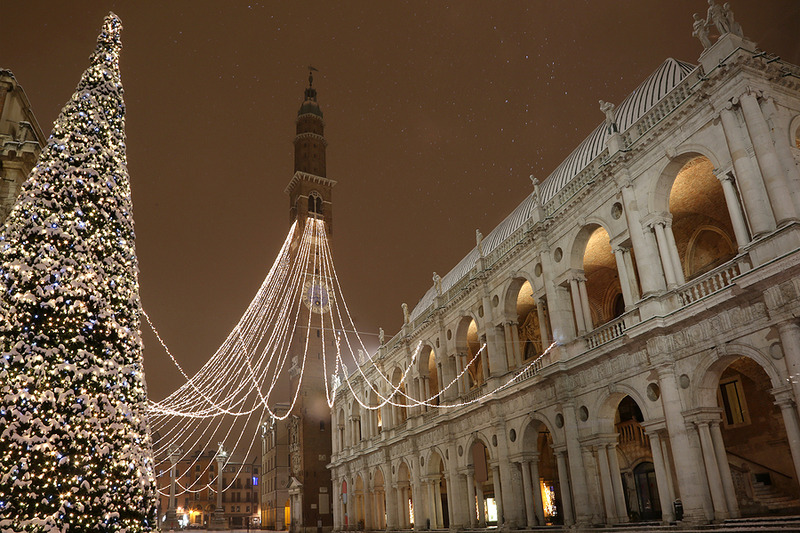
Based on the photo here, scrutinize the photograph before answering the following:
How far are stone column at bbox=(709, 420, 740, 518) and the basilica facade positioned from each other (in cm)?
5

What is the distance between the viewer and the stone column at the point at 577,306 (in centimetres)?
2267

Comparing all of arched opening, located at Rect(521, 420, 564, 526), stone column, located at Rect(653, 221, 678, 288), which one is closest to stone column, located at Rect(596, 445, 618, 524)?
arched opening, located at Rect(521, 420, 564, 526)

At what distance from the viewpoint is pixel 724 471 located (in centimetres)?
1611

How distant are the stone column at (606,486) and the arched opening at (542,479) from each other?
2693 millimetres

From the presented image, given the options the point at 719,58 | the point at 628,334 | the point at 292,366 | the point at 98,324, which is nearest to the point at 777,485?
the point at 628,334

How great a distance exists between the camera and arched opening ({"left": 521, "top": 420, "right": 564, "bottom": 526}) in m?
24.9

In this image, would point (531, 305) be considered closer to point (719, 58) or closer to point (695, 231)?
point (695, 231)

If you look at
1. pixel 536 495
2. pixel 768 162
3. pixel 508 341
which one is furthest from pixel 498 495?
pixel 768 162

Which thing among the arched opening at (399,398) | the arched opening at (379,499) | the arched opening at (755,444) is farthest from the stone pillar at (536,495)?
the arched opening at (379,499)

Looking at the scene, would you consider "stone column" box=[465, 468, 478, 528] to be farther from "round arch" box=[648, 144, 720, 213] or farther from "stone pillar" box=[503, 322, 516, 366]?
"round arch" box=[648, 144, 720, 213]

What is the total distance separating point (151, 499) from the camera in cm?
1033

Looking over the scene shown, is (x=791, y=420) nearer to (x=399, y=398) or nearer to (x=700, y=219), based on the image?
(x=700, y=219)

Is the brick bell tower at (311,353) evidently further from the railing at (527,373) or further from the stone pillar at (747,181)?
the stone pillar at (747,181)

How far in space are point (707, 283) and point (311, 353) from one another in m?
51.6
